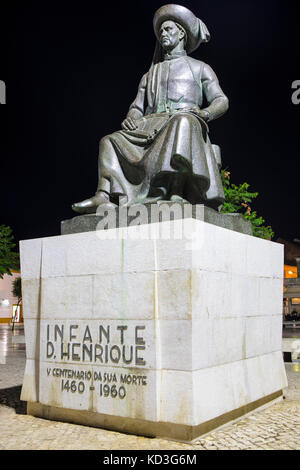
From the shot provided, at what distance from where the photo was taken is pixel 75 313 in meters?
4.78

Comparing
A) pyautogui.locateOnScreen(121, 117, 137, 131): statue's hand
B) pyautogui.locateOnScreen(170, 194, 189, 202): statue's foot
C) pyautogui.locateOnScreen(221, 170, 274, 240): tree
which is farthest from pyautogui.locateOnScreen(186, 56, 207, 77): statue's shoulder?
pyautogui.locateOnScreen(221, 170, 274, 240): tree

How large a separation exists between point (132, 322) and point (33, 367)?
1515mm

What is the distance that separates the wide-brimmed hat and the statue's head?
5 centimetres

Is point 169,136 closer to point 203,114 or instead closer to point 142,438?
point 203,114

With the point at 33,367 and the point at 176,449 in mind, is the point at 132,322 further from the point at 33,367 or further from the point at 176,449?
the point at 33,367

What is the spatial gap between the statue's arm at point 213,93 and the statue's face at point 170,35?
53cm

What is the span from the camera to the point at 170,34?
20.0 feet

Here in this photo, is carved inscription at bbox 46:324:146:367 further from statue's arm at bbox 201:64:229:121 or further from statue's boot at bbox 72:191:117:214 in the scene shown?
statue's arm at bbox 201:64:229:121

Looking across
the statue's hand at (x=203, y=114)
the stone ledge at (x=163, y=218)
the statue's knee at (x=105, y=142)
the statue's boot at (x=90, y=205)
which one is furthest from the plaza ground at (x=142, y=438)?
the statue's hand at (x=203, y=114)

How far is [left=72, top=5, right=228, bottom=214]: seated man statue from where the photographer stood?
4.95m

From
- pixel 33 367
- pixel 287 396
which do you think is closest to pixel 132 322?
pixel 33 367

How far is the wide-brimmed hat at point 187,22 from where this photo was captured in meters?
5.99
